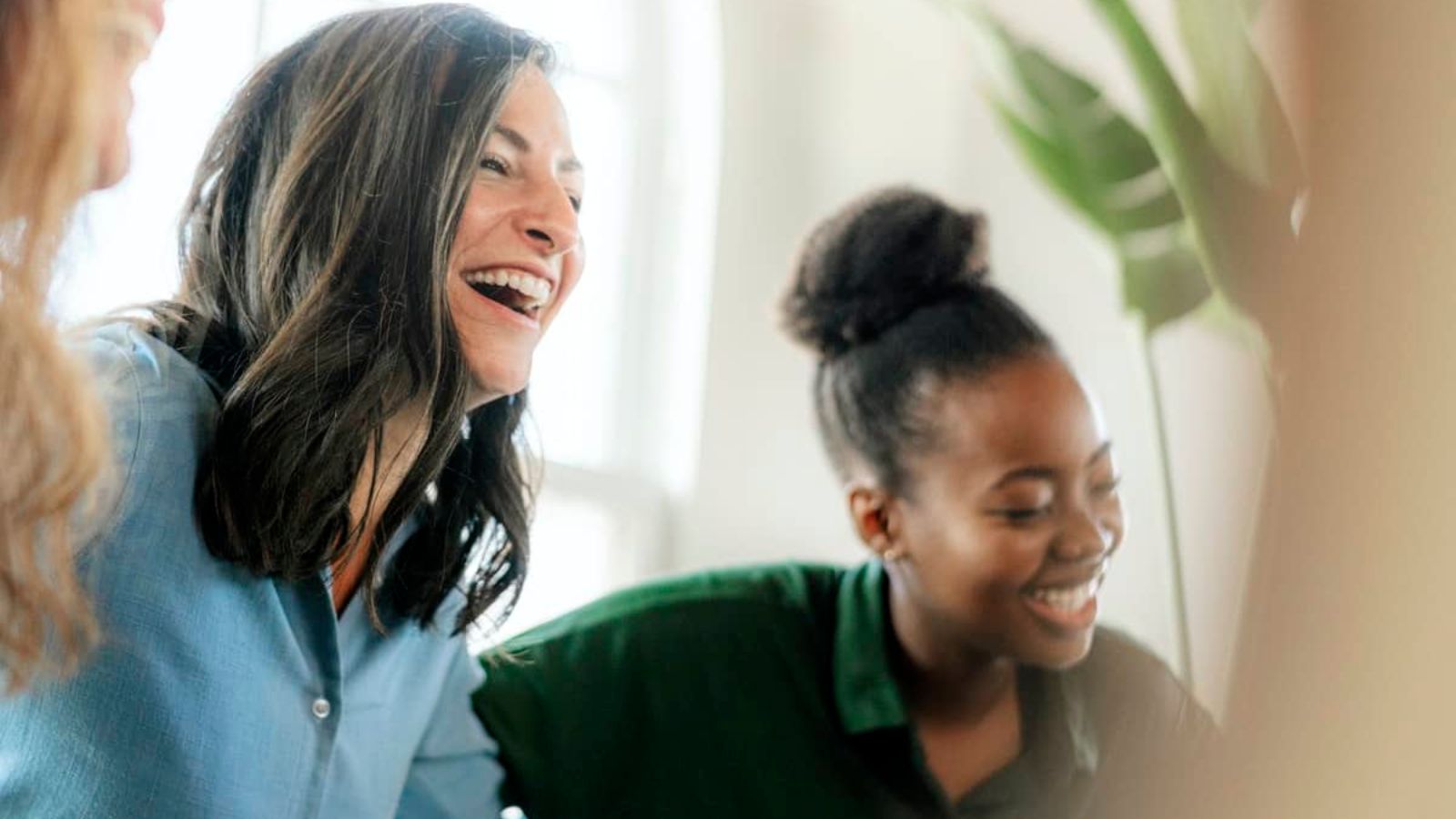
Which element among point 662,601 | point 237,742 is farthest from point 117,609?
point 662,601

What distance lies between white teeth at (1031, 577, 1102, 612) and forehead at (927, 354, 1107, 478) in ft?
0.17

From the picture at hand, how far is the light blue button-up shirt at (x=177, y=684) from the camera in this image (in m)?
0.77

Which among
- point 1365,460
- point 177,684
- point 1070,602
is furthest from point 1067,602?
point 177,684

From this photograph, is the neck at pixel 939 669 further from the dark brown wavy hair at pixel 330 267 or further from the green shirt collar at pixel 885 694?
the dark brown wavy hair at pixel 330 267

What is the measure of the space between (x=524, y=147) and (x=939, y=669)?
0.32m

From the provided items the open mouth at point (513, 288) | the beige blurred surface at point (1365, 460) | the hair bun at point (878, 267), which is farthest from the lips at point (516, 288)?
the beige blurred surface at point (1365, 460)

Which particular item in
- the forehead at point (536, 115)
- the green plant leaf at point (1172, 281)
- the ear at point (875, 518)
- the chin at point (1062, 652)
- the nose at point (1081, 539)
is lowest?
the chin at point (1062, 652)

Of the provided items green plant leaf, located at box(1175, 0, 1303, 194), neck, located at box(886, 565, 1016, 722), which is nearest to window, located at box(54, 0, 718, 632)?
neck, located at box(886, 565, 1016, 722)

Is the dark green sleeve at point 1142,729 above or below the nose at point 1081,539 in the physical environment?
below

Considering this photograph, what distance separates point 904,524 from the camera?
2.57 feet

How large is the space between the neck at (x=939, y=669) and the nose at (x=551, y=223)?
22cm

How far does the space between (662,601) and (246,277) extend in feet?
0.84

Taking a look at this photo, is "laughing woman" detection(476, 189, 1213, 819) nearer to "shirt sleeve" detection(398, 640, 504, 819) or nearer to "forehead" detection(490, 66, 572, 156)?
"shirt sleeve" detection(398, 640, 504, 819)

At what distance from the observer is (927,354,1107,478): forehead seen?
76cm
